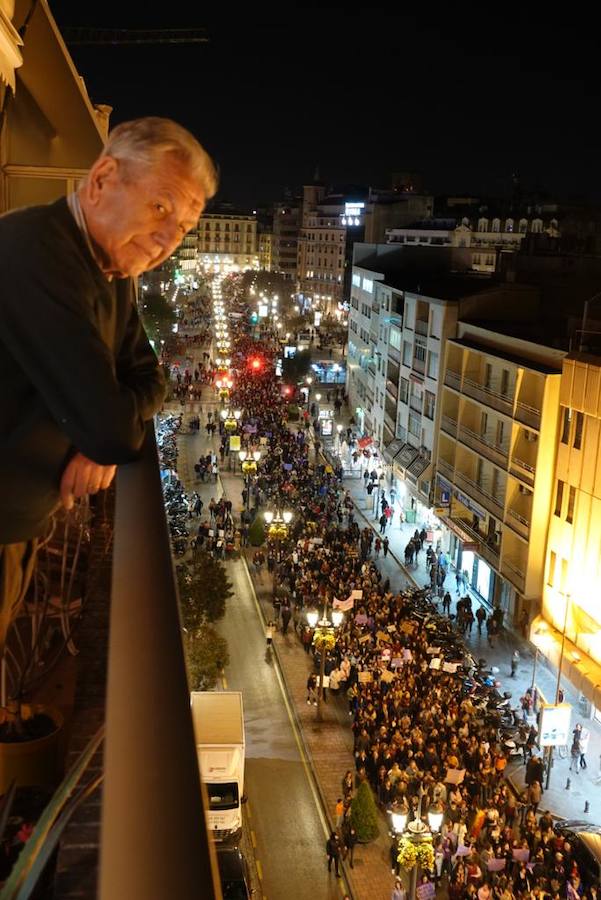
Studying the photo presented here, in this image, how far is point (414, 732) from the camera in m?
19.3

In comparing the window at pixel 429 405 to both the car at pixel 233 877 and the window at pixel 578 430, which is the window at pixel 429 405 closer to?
the window at pixel 578 430

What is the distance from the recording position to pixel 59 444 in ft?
7.04

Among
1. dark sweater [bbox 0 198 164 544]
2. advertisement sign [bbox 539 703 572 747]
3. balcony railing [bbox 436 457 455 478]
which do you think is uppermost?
dark sweater [bbox 0 198 164 544]

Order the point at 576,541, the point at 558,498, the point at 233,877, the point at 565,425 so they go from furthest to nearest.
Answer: the point at 558,498
the point at 565,425
the point at 576,541
the point at 233,877

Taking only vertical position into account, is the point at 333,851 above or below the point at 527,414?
below

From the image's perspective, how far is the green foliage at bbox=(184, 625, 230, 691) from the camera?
67.9 feet

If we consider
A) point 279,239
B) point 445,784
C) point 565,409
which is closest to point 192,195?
point 445,784

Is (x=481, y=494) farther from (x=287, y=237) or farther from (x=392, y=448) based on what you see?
(x=287, y=237)

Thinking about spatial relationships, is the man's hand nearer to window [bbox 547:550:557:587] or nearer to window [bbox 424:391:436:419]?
window [bbox 547:550:557:587]

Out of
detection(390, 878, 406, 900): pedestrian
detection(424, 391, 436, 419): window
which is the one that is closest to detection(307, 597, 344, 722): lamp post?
detection(390, 878, 406, 900): pedestrian

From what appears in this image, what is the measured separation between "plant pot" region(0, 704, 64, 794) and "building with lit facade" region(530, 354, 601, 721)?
790 inches

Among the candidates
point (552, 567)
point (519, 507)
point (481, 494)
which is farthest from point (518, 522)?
point (481, 494)

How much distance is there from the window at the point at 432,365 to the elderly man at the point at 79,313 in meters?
35.3

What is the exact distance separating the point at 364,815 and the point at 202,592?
312 inches
